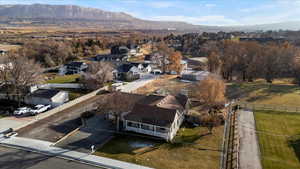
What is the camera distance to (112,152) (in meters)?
22.4

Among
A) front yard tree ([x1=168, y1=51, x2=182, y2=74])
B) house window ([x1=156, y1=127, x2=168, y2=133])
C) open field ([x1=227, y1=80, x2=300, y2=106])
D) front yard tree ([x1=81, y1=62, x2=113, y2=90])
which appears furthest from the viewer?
front yard tree ([x1=168, y1=51, x2=182, y2=74])

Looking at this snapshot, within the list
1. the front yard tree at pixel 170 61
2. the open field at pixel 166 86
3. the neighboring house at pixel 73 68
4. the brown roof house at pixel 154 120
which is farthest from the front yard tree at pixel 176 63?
the brown roof house at pixel 154 120

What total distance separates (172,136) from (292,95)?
32.2 m

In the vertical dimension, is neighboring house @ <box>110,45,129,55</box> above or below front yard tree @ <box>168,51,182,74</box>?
above

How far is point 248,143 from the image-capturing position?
25.5 m

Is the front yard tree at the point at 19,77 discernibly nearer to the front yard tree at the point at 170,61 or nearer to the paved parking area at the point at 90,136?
the paved parking area at the point at 90,136

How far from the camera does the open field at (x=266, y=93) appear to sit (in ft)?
133

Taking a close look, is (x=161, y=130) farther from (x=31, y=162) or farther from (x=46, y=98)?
(x=46, y=98)

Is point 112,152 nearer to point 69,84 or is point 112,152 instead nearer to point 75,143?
point 75,143

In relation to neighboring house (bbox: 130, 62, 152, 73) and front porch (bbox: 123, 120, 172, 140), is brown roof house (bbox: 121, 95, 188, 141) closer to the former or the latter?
front porch (bbox: 123, 120, 172, 140)

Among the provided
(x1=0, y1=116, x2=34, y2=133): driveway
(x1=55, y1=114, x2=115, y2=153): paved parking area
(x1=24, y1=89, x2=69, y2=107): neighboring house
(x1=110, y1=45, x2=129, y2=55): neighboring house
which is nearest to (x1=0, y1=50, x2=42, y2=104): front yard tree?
(x1=24, y1=89, x2=69, y2=107): neighboring house

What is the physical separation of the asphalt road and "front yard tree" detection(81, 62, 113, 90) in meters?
23.0

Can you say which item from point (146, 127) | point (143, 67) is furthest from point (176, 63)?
point (146, 127)

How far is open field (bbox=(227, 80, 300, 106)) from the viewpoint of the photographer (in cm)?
4062
